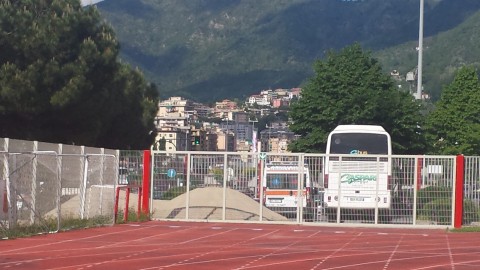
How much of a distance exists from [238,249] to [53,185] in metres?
6.70

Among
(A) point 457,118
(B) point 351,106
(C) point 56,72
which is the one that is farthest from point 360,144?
(A) point 457,118

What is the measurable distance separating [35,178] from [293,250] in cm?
A: 706

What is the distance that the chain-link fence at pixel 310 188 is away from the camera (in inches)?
1142

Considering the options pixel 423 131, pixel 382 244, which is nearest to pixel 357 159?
pixel 382 244

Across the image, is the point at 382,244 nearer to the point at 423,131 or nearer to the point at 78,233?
the point at 78,233

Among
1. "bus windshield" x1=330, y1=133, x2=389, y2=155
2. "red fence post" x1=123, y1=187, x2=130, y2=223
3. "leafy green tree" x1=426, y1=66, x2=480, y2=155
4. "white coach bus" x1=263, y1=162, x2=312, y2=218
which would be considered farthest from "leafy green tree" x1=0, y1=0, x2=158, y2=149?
"leafy green tree" x1=426, y1=66, x2=480, y2=155

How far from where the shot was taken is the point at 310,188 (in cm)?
2962

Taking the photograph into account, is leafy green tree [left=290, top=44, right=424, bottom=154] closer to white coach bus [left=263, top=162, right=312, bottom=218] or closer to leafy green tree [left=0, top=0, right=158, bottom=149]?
leafy green tree [left=0, top=0, right=158, bottom=149]

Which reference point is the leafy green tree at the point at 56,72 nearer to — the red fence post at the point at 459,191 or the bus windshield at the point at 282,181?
the bus windshield at the point at 282,181

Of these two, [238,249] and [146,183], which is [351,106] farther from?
[238,249]

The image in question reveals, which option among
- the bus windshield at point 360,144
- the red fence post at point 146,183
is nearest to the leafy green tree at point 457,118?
the bus windshield at point 360,144

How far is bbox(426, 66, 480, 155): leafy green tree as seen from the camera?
60469mm

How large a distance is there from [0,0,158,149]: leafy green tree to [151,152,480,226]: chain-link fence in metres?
10.8

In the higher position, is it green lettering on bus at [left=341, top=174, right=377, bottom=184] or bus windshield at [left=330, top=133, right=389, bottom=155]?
bus windshield at [left=330, top=133, right=389, bottom=155]
